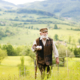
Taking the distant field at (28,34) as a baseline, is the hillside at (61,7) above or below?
above

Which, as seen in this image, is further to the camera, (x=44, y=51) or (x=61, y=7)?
(x=61, y=7)

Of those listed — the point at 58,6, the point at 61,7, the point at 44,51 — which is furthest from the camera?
the point at 58,6

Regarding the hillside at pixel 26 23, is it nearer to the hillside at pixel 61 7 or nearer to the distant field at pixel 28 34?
the distant field at pixel 28 34

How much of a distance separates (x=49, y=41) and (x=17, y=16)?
11721cm

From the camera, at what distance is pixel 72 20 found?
400 feet

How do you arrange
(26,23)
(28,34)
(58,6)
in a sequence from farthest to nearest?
(58,6), (26,23), (28,34)

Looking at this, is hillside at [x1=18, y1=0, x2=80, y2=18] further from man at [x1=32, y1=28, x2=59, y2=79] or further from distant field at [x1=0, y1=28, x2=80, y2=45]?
man at [x1=32, y1=28, x2=59, y2=79]

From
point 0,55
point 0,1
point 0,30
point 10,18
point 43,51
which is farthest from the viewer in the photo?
point 0,1

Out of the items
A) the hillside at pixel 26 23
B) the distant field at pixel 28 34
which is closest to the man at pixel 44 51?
the distant field at pixel 28 34

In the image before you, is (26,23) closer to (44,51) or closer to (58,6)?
(58,6)

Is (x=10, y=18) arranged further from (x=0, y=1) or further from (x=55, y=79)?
(x=55, y=79)

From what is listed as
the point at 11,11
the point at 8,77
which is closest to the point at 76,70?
the point at 8,77

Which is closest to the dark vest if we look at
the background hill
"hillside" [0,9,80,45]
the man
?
the man

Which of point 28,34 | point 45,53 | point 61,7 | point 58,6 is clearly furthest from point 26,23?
point 45,53
